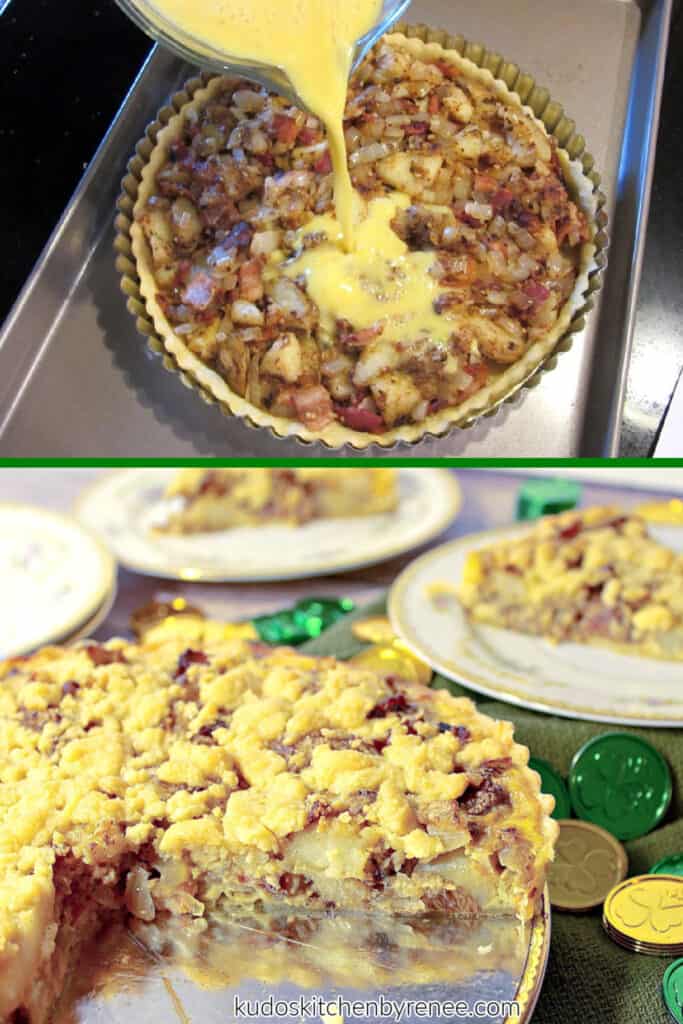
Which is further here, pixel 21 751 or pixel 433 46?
pixel 433 46

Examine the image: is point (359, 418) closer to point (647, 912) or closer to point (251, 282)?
point (251, 282)

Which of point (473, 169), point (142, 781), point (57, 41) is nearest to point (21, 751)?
point (142, 781)

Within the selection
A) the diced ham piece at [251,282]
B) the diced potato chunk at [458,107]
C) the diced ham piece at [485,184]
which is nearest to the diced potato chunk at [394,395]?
the diced ham piece at [251,282]

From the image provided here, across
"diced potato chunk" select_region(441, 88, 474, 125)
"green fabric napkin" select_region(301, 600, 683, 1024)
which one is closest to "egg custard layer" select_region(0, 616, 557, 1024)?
"green fabric napkin" select_region(301, 600, 683, 1024)

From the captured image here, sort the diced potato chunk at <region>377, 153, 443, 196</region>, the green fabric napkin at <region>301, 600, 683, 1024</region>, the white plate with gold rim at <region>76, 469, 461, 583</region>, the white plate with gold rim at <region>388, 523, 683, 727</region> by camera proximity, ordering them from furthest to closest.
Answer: the white plate with gold rim at <region>76, 469, 461, 583</region>, the diced potato chunk at <region>377, 153, 443, 196</region>, the white plate with gold rim at <region>388, 523, 683, 727</region>, the green fabric napkin at <region>301, 600, 683, 1024</region>

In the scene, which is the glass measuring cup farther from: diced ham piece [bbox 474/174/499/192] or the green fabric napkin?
the green fabric napkin

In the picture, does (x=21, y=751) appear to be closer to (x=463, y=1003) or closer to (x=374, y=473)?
(x=463, y=1003)

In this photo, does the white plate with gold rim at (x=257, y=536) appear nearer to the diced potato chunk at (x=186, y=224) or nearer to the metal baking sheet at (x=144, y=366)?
the metal baking sheet at (x=144, y=366)
